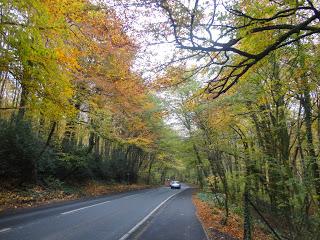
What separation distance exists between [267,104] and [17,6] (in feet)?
27.5

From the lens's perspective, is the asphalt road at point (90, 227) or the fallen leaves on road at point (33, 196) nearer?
the asphalt road at point (90, 227)

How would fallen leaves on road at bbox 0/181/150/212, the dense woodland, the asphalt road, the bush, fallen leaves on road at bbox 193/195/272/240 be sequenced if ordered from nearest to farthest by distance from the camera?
1. the dense woodland
2. the asphalt road
3. fallen leaves on road at bbox 193/195/272/240
4. fallen leaves on road at bbox 0/181/150/212
5. the bush

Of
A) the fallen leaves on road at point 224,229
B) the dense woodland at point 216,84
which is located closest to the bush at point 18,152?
the dense woodland at point 216,84

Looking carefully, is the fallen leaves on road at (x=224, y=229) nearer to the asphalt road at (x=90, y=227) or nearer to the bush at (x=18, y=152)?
the asphalt road at (x=90, y=227)

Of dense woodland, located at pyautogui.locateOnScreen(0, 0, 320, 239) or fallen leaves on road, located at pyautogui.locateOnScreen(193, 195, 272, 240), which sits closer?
dense woodland, located at pyautogui.locateOnScreen(0, 0, 320, 239)

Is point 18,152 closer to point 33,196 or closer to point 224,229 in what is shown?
point 33,196

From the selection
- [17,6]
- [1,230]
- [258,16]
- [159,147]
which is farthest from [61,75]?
[159,147]

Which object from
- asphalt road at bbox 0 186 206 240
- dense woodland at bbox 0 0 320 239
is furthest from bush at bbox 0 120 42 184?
asphalt road at bbox 0 186 206 240

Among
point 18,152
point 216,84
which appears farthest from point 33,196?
point 216,84

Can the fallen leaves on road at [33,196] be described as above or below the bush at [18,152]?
below

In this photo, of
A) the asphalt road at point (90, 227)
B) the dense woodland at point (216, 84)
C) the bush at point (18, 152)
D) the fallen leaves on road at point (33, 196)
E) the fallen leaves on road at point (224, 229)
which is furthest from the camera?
the bush at point (18, 152)

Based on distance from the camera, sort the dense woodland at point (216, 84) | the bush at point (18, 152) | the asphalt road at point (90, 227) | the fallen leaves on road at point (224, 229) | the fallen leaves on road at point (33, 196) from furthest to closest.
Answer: the bush at point (18, 152) < the fallen leaves on road at point (33, 196) < the fallen leaves on road at point (224, 229) < the asphalt road at point (90, 227) < the dense woodland at point (216, 84)

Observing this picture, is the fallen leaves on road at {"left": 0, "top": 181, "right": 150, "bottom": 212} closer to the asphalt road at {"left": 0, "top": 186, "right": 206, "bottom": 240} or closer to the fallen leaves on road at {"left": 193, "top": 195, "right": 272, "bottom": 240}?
the asphalt road at {"left": 0, "top": 186, "right": 206, "bottom": 240}

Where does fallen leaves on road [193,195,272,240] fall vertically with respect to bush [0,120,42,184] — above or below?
below
